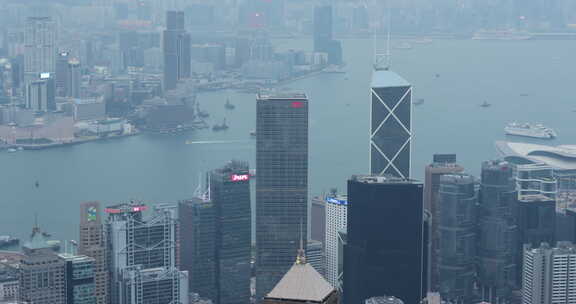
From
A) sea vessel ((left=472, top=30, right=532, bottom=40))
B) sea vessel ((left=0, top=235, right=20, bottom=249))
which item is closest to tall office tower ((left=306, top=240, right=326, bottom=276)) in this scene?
sea vessel ((left=0, top=235, right=20, bottom=249))

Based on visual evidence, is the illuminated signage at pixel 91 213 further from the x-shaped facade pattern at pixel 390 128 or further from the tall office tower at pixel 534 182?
the tall office tower at pixel 534 182

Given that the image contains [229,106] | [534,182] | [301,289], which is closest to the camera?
[301,289]

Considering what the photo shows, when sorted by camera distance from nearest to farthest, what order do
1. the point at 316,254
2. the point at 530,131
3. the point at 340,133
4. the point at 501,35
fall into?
the point at 316,254 < the point at 340,133 < the point at 530,131 < the point at 501,35

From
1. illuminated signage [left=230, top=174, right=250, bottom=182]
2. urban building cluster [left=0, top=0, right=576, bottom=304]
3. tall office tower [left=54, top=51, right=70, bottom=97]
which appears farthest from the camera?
tall office tower [left=54, top=51, right=70, bottom=97]

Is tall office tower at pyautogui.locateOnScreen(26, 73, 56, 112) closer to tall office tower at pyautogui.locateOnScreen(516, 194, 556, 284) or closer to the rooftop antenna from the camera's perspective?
the rooftop antenna

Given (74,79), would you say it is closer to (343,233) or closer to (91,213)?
(91,213)

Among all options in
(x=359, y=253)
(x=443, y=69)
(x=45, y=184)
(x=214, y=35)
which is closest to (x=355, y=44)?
(x=443, y=69)

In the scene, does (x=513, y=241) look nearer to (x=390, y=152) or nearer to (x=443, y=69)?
(x=390, y=152)

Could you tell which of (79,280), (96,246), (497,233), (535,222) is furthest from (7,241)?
(535,222)
